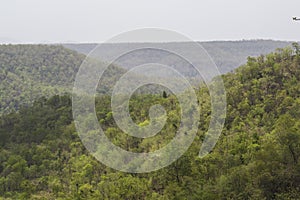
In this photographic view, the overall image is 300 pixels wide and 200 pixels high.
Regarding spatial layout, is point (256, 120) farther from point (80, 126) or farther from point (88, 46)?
point (88, 46)

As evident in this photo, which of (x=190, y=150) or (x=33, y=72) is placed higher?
(x=33, y=72)

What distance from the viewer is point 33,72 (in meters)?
106

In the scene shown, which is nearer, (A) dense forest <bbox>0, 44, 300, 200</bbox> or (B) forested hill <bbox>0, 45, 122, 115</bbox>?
(A) dense forest <bbox>0, 44, 300, 200</bbox>

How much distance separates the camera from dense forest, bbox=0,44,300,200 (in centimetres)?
1991

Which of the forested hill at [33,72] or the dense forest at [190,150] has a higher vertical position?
the forested hill at [33,72]

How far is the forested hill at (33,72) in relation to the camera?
85.1m

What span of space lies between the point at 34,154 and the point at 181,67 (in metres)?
31.2

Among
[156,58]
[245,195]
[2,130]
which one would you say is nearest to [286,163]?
[245,195]

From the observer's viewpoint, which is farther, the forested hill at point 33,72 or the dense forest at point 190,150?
the forested hill at point 33,72

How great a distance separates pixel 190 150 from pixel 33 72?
88087 millimetres

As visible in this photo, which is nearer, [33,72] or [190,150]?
[190,150]

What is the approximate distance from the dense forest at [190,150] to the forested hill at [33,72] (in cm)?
3064

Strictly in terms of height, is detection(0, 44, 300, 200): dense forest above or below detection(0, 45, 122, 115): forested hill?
below

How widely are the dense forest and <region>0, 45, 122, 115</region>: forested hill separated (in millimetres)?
30640
